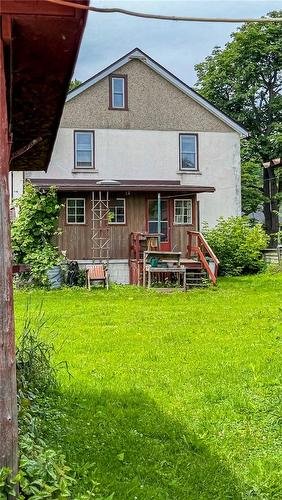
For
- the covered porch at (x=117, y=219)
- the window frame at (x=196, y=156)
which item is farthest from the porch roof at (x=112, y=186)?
the window frame at (x=196, y=156)

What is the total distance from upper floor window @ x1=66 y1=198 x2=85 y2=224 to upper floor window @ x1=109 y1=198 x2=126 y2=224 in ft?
3.20

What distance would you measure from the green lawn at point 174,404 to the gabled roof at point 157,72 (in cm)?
1204

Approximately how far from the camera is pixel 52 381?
5504 millimetres

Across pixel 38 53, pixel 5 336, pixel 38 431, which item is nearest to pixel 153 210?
pixel 38 431

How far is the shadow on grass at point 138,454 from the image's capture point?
12.5 feet

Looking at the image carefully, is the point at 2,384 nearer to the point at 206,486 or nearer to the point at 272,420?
the point at 206,486

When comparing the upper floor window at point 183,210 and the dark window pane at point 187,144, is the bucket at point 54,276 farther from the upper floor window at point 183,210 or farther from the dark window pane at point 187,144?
the dark window pane at point 187,144

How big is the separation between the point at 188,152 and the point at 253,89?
12.7m

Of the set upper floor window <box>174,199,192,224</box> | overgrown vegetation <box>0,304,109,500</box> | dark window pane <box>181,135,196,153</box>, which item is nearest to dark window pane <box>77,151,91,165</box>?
dark window pane <box>181,135,196,153</box>

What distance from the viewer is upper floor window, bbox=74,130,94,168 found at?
65.7ft

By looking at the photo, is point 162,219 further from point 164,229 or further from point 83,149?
point 83,149

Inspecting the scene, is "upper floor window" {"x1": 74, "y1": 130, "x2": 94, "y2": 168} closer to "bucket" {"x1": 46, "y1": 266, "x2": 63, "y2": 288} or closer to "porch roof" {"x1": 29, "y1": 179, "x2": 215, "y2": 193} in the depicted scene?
"porch roof" {"x1": 29, "y1": 179, "x2": 215, "y2": 193}

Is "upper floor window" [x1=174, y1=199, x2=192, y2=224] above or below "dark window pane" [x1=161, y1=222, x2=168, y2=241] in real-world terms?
above

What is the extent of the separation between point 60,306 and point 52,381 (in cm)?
651
